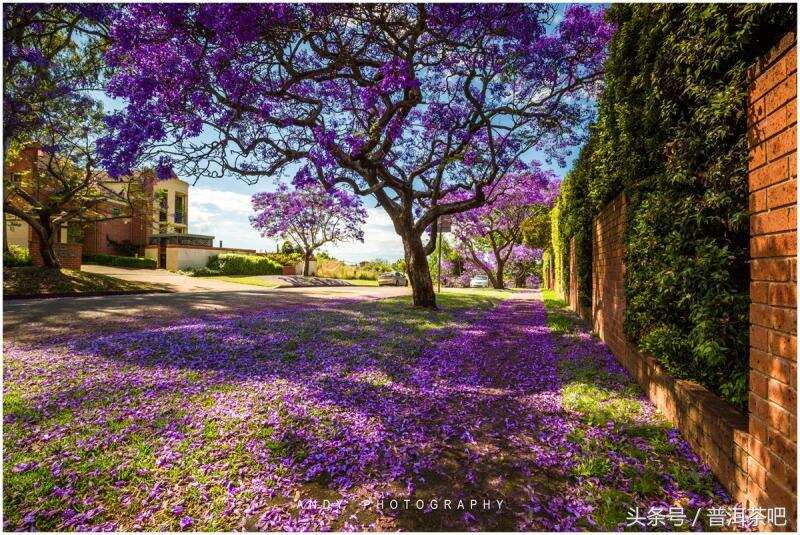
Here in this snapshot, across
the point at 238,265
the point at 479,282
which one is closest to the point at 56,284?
the point at 238,265

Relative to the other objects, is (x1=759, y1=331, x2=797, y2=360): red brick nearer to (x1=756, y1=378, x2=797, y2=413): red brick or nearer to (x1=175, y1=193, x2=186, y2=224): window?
(x1=756, y1=378, x2=797, y2=413): red brick

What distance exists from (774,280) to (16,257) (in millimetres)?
24718

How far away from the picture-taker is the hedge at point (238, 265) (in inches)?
1205

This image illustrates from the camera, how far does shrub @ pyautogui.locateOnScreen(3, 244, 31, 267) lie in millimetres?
16469

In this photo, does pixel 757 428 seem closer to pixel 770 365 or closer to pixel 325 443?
pixel 770 365

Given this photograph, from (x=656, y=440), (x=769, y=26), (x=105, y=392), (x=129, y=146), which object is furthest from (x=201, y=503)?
(x=129, y=146)

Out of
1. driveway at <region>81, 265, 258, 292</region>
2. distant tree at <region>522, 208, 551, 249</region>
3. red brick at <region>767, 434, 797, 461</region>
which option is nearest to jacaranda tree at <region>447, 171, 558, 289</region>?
distant tree at <region>522, 208, 551, 249</region>

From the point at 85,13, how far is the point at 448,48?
769 cm

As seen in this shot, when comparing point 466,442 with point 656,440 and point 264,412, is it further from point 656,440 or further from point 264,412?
point 264,412

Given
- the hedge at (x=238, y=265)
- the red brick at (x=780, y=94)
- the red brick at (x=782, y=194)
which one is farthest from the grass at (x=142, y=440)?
the hedge at (x=238, y=265)

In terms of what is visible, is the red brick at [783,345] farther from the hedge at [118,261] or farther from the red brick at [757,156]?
the hedge at [118,261]

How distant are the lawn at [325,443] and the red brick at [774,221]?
4.76 ft

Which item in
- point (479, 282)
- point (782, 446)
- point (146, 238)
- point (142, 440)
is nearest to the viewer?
point (782, 446)

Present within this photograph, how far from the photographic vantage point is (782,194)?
176cm
